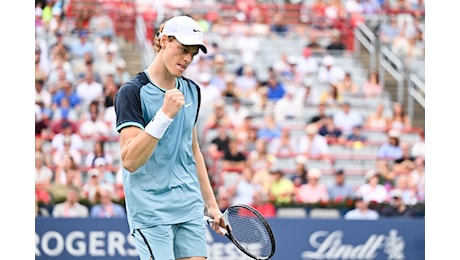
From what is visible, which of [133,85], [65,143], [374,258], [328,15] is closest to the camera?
[133,85]

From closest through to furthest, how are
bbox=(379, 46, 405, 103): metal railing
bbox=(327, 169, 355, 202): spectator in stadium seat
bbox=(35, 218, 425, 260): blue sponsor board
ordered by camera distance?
bbox=(35, 218, 425, 260): blue sponsor board < bbox=(327, 169, 355, 202): spectator in stadium seat < bbox=(379, 46, 405, 103): metal railing

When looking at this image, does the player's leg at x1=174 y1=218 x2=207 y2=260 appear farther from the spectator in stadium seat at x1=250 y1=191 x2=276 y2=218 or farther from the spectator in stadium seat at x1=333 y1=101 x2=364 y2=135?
the spectator in stadium seat at x1=333 y1=101 x2=364 y2=135

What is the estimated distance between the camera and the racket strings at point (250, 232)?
643cm

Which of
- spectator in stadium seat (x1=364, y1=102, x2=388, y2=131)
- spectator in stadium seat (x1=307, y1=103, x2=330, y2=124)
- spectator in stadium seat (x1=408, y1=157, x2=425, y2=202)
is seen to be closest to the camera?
spectator in stadium seat (x1=408, y1=157, x2=425, y2=202)

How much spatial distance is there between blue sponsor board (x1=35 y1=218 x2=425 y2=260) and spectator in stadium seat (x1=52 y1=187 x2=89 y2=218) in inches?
33.6

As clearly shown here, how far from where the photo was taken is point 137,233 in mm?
5883

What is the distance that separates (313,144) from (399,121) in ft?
5.79

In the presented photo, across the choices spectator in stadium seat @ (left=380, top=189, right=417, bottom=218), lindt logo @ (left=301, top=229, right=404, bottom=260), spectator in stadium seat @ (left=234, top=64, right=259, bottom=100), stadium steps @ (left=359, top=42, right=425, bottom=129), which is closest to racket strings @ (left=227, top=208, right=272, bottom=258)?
lindt logo @ (left=301, top=229, right=404, bottom=260)

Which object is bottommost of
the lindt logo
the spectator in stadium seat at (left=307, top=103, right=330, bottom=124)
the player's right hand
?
the lindt logo

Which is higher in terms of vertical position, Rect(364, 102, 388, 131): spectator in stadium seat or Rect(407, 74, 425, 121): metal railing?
Rect(407, 74, 425, 121): metal railing

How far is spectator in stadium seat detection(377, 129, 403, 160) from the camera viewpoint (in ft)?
51.1
